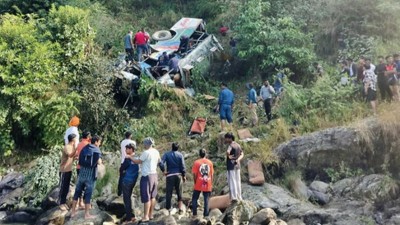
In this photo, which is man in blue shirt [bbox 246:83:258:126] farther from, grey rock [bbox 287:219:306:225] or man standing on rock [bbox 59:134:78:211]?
man standing on rock [bbox 59:134:78:211]

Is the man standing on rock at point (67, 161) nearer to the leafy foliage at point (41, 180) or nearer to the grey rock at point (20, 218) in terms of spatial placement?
the grey rock at point (20, 218)

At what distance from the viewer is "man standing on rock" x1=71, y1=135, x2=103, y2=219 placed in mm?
10453

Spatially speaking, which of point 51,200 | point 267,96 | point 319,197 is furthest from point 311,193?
point 51,200

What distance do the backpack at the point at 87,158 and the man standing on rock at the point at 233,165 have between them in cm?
270

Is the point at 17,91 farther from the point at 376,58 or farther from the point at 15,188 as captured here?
the point at 376,58

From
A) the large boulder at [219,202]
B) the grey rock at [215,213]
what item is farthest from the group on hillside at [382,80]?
the grey rock at [215,213]

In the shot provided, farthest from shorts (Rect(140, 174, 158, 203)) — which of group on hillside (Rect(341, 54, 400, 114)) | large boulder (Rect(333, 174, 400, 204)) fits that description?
group on hillside (Rect(341, 54, 400, 114))

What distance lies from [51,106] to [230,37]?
834cm

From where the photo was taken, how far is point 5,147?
51.6ft

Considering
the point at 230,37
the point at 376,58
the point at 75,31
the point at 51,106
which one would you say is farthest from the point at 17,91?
the point at 376,58

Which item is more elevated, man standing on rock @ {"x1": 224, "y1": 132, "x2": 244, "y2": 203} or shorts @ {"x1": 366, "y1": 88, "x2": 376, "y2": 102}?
shorts @ {"x1": 366, "y1": 88, "x2": 376, "y2": 102}

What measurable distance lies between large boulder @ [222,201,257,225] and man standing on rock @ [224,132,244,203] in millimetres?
243

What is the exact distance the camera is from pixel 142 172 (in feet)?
34.8

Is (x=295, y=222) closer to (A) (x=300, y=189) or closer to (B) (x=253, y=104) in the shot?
(A) (x=300, y=189)
